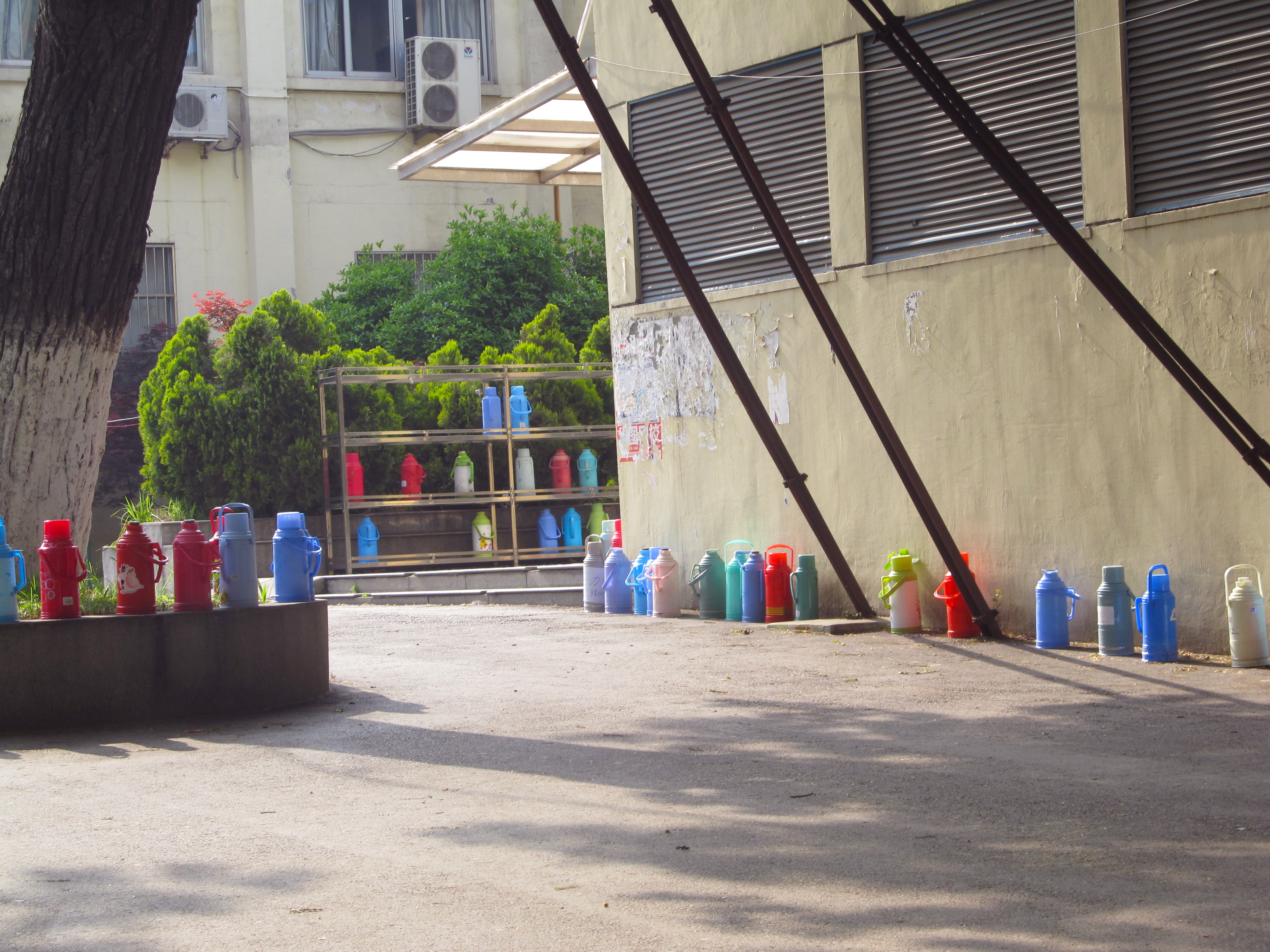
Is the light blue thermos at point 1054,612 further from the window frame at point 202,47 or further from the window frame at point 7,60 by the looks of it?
the window frame at point 7,60

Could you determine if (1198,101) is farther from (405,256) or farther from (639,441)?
(405,256)

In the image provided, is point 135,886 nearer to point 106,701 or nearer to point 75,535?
point 106,701

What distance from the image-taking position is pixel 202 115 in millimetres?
24609

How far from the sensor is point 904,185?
1026 cm

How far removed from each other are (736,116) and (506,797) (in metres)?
7.67

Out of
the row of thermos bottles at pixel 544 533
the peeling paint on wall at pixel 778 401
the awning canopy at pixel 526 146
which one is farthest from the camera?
the row of thermos bottles at pixel 544 533

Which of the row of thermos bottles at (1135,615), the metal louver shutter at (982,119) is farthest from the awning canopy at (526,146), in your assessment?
the row of thermos bottles at (1135,615)

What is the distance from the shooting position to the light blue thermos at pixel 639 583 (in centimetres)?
1212

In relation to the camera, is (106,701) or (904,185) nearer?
(106,701)

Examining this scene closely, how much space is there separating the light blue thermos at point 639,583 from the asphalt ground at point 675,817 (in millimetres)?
3755

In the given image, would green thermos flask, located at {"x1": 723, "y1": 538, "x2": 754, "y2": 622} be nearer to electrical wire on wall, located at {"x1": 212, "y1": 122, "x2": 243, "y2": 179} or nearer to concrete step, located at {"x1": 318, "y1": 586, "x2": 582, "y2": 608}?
concrete step, located at {"x1": 318, "y1": 586, "x2": 582, "y2": 608}

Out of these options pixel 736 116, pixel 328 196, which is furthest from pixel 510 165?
pixel 328 196

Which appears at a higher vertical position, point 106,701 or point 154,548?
point 154,548

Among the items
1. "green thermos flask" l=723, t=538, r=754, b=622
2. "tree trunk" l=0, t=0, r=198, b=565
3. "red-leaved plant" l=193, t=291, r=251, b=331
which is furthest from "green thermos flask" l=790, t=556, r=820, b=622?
"red-leaved plant" l=193, t=291, r=251, b=331
